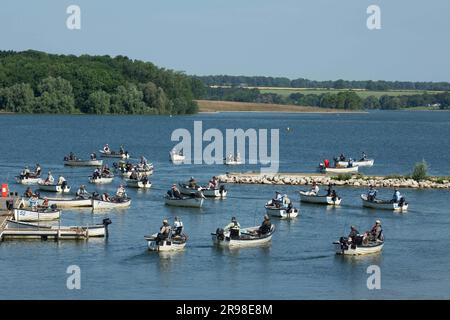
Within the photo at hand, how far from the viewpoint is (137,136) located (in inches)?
5714

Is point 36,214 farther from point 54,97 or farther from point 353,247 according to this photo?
point 54,97

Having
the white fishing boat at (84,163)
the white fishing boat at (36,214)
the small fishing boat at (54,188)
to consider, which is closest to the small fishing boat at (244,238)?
the white fishing boat at (36,214)

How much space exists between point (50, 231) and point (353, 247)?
1425cm

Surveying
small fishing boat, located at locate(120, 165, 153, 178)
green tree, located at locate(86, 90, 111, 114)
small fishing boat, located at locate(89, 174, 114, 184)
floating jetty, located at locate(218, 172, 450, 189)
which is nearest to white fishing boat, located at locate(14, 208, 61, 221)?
small fishing boat, located at locate(89, 174, 114, 184)

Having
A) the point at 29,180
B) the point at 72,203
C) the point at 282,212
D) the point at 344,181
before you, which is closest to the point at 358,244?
the point at 282,212

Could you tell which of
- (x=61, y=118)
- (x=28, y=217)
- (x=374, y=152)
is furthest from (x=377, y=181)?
(x=61, y=118)

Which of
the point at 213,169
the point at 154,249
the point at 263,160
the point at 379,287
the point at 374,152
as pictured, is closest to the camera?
the point at 379,287

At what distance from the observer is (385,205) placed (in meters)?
62.2

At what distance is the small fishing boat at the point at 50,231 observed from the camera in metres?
48.9

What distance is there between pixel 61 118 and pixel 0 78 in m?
17.6

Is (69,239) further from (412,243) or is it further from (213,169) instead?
(213,169)

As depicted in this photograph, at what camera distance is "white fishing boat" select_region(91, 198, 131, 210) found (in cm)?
5934

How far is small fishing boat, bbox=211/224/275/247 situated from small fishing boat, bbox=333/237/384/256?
385 cm

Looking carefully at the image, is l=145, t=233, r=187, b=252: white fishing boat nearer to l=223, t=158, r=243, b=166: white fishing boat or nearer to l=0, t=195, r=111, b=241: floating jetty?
l=0, t=195, r=111, b=241: floating jetty
